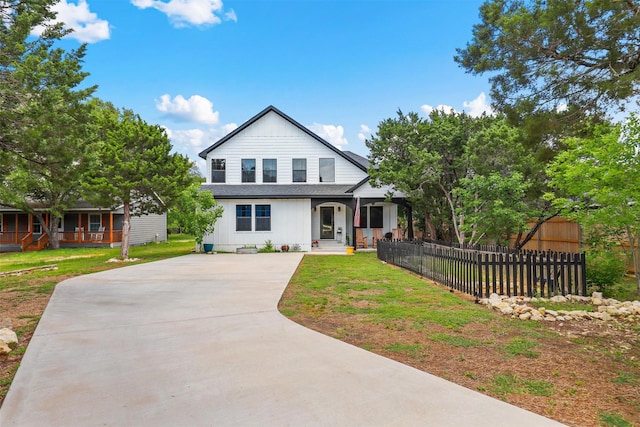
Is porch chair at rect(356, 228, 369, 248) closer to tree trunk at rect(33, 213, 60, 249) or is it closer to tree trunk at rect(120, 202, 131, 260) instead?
tree trunk at rect(120, 202, 131, 260)

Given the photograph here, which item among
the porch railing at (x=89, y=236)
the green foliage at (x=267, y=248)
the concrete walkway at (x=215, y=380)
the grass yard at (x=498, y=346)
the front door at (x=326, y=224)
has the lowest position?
the grass yard at (x=498, y=346)

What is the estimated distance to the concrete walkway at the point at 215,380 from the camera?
9.72 feet

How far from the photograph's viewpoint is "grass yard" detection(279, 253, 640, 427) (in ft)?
11.1

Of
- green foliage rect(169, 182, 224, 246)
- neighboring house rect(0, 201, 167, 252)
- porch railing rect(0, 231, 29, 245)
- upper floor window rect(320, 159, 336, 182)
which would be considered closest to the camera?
green foliage rect(169, 182, 224, 246)

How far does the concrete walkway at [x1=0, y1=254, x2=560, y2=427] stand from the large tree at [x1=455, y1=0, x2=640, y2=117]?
18.5ft

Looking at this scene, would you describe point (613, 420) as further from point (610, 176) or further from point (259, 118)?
point (259, 118)

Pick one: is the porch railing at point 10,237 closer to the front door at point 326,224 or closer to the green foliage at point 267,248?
the green foliage at point 267,248

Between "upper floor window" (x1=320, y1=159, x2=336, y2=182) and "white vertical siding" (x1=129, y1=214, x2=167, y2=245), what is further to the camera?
"white vertical siding" (x1=129, y1=214, x2=167, y2=245)

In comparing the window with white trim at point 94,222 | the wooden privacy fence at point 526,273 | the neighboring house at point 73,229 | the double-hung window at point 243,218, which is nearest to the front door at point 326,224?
the double-hung window at point 243,218

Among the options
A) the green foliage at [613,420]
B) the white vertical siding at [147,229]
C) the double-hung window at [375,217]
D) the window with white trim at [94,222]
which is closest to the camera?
the green foliage at [613,420]

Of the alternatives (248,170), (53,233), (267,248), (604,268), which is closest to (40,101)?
(604,268)

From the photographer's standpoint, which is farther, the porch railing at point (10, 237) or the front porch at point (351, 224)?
the porch railing at point (10, 237)

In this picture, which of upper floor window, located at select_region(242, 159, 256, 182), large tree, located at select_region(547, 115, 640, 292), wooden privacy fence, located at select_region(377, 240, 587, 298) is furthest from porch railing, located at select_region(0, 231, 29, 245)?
large tree, located at select_region(547, 115, 640, 292)

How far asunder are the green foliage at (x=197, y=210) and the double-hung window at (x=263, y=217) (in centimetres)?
232
